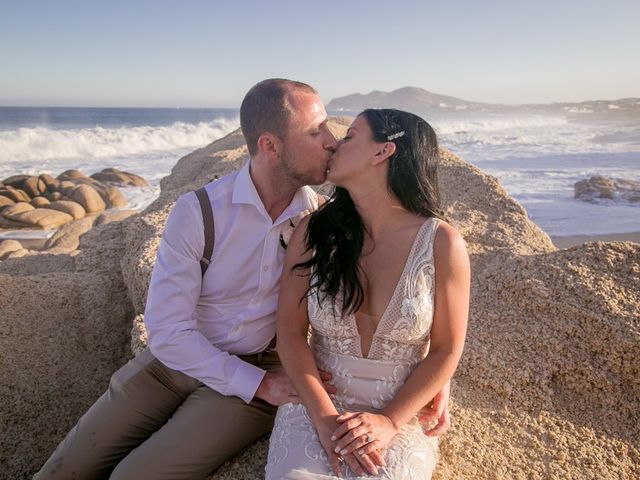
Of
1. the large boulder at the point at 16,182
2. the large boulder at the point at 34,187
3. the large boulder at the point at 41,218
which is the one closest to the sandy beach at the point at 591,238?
the large boulder at the point at 41,218

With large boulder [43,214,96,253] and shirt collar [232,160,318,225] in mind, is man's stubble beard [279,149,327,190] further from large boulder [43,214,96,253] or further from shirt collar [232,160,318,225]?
large boulder [43,214,96,253]

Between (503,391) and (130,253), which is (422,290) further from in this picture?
(130,253)

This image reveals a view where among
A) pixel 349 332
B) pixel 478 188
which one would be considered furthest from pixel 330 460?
pixel 478 188

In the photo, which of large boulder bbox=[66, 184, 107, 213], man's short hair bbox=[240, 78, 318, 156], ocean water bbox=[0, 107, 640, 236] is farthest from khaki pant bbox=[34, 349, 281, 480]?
large boulder bbox=[66, 184, 107, 213]

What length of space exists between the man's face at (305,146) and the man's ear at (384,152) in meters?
0.33

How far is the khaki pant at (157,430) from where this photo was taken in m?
2.40

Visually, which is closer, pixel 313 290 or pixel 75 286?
pixel 313 290

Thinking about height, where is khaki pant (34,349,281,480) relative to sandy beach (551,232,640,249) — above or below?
above

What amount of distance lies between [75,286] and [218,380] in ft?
7.68

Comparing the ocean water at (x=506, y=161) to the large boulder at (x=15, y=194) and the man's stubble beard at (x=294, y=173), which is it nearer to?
the man's stubble beard at (x=294, y=173)

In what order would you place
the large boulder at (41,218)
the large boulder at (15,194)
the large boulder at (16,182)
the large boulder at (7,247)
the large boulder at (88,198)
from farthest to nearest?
1. the large boulder at (16,182)
2. the large boulder at (15,194)
3. the large boulder at (88,198)
4. the large boulder at (41,218)
5. the large boulder at (7,247)

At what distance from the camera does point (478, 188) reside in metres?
6.18

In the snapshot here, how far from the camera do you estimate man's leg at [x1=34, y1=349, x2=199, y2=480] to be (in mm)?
2588

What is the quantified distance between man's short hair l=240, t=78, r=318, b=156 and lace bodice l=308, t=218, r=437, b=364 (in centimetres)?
89
